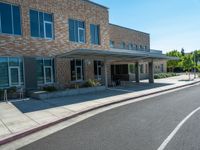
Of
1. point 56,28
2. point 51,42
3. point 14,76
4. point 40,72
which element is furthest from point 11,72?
point 56,28

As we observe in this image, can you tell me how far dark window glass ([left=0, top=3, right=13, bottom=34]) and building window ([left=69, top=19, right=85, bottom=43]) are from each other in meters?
6.50

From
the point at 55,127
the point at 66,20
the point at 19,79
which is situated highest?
the point at 66,20

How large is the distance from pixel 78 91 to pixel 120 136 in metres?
11.6

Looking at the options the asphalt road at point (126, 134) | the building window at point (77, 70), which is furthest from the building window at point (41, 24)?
the asphalt road at point (126, 134)

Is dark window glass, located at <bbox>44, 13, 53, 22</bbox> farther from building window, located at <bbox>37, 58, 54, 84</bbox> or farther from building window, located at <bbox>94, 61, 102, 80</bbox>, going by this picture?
building window, located at <bbox>94, 61, 102, 80</bbox>

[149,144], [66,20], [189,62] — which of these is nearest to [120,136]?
[149,144]

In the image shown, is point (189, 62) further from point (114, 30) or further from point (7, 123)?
point (7, 123)

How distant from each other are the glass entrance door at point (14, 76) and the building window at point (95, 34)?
971 centimetres

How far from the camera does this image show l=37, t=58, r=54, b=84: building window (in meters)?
18.5

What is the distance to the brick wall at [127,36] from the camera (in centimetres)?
3262

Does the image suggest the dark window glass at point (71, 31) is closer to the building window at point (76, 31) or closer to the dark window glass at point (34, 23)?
the building window at point (76, 31)

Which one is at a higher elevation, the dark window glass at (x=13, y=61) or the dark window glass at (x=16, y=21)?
the dark window glass at (x=16, y=21)

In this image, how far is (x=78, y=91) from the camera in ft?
58.3

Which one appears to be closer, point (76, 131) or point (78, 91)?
point (76, 131)
